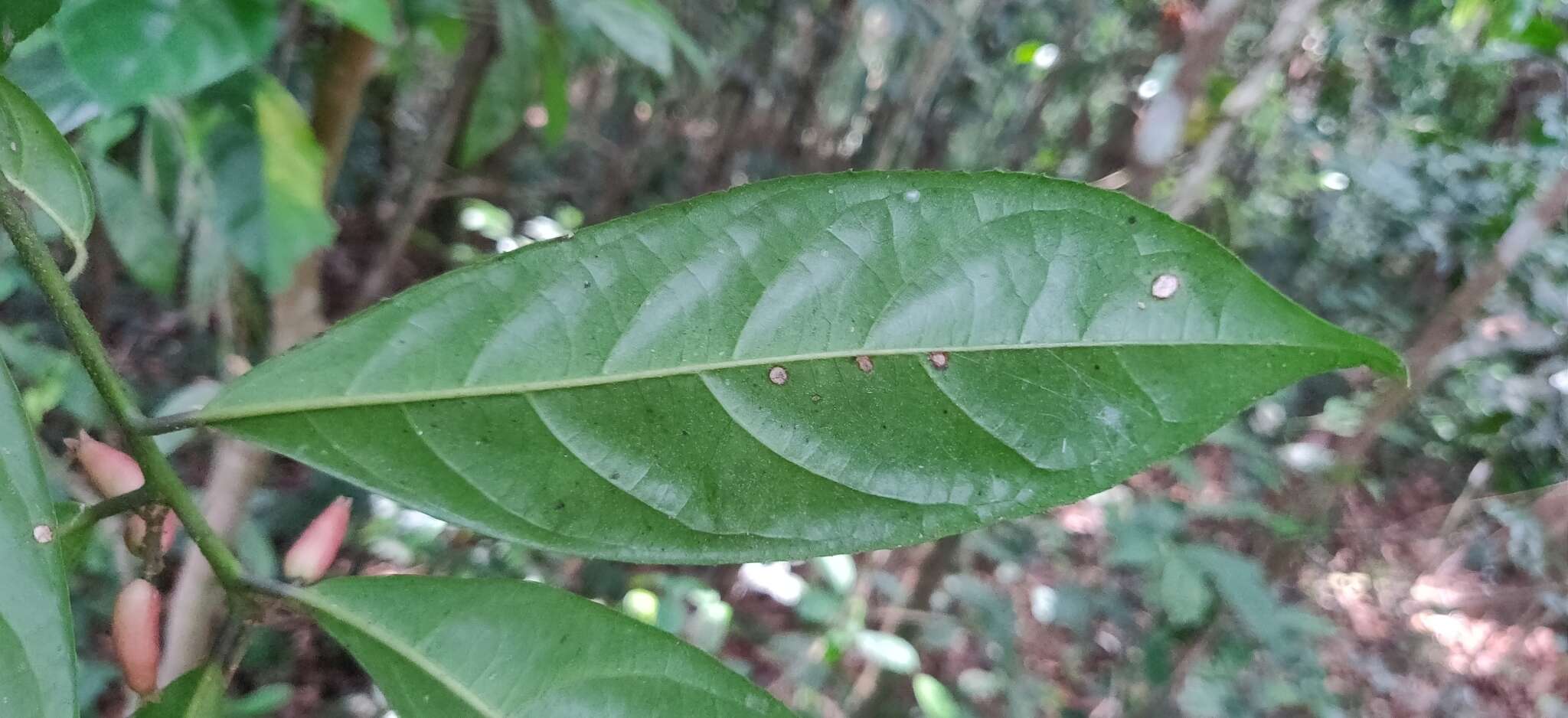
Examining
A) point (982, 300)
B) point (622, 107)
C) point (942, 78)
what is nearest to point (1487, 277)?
point (942, 78)

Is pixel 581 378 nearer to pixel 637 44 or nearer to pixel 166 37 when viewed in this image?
pixel 166 37

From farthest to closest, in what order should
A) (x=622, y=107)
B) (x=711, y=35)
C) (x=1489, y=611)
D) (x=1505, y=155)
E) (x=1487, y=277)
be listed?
(x=622, y=107) → (x=1489, y=611) → (x=711, y=35) → (x=1505, y=155) → (x=1487, y=277)

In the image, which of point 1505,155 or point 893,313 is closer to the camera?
point 893,313

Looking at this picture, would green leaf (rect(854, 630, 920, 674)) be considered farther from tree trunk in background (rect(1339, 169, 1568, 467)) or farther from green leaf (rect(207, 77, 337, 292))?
green leaf (rect(207, 77, 337, 292))

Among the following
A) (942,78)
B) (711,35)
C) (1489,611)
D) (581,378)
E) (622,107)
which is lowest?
(1489,611)

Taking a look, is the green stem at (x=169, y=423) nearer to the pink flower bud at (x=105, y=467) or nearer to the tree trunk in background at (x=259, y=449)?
the pink flower bud at (x=105, y=467)

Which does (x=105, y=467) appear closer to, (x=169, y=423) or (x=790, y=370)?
(x=169, y=423)
